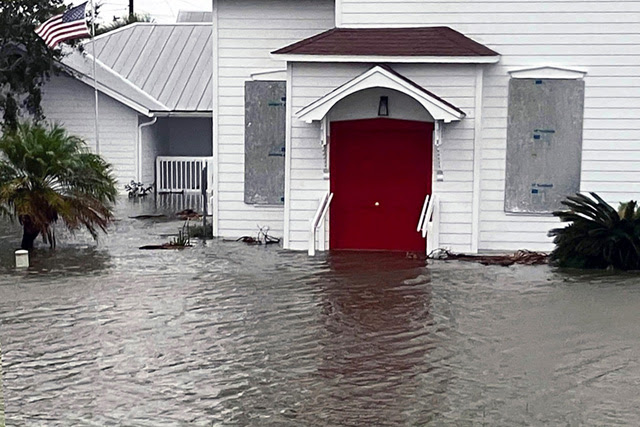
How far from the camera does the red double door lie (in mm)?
18625

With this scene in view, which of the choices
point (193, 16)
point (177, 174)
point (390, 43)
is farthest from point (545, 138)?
point (193, 16)

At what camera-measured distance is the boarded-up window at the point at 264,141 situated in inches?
798

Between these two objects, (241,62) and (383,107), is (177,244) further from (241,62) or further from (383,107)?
(383,107)

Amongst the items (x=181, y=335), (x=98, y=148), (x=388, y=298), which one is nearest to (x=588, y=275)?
(x=388, y=298)

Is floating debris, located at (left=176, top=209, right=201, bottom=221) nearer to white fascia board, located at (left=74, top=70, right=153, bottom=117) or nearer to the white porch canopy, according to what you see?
white fascia board, located at (left=74, top=70, right=153, bottom=117)

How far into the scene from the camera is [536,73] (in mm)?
18406

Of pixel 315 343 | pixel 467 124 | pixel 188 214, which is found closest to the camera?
pixel 315 343

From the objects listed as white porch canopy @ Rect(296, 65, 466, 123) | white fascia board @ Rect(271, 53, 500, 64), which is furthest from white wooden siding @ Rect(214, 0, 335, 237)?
white porch canopy @ Rect(296, 65, 466, 123)

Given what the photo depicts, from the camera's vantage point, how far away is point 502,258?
17.6 m

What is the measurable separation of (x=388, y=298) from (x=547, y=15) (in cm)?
705

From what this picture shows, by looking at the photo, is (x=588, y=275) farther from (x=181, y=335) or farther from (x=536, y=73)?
(x=181, y=335)

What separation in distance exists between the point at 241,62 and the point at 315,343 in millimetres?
10314

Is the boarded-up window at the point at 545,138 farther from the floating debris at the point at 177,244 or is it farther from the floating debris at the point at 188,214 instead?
the floating debris at the point at 188,214

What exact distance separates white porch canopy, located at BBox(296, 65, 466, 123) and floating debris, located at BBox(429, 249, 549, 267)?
2144mm
